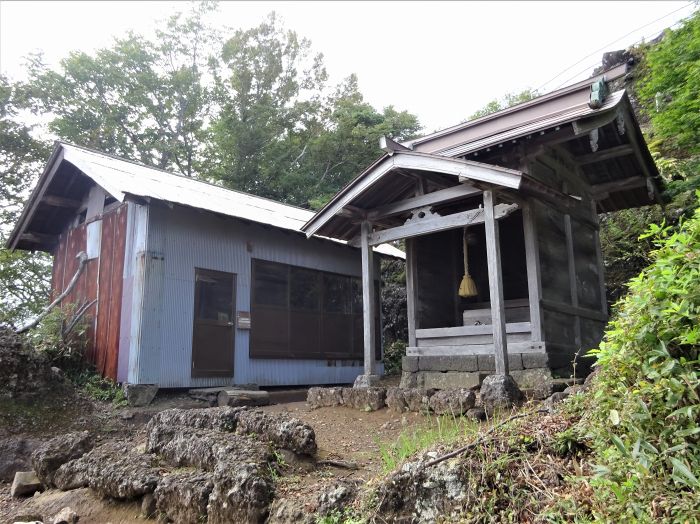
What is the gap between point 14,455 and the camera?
23.7 ft

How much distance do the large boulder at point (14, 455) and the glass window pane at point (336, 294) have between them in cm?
711

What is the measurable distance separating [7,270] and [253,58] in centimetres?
1889

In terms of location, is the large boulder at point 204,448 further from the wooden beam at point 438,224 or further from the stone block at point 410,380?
the wooden beam at point 438,224

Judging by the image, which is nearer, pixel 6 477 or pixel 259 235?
pixel 6 477

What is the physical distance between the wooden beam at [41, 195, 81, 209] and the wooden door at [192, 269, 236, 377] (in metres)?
4.29

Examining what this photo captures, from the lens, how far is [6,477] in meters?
7.03

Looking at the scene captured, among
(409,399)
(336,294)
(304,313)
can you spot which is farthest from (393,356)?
(409,399)

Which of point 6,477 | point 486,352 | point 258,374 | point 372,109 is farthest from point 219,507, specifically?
point 372,109

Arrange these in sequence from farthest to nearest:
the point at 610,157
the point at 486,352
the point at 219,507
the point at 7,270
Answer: the point at 7,270 → the point at 610,157 → the point at 486,352 → the point at 219,507

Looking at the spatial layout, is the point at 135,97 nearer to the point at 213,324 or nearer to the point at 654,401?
the point at 213,324

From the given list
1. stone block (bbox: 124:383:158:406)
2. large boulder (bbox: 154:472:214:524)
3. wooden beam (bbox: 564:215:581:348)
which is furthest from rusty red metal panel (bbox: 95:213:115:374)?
wooden beam (bbox: 564:215:581:348)

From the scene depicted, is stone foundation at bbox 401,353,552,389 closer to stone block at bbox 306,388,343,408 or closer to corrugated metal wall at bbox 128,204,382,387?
stone block at bbox 306,388,343,408

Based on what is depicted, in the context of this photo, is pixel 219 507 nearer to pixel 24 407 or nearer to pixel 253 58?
pixel 24 407

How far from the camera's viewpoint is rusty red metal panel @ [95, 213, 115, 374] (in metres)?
10.8
